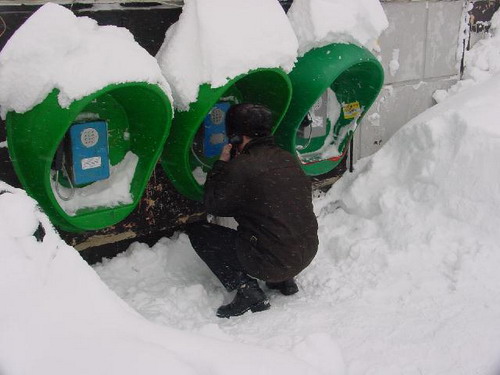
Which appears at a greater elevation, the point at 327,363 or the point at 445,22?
the point at 445,22

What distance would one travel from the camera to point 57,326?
1.58m

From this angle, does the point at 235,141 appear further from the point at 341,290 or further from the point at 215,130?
the point at 341,290

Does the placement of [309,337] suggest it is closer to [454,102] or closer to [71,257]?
[71,257]

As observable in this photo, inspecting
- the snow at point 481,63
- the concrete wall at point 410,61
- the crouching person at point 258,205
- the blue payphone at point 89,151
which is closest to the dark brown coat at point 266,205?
the crouching person at point 258,205

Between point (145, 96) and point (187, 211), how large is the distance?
0.88 m

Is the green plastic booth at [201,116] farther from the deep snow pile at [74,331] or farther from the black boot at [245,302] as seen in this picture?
the deep snow pile at [74,331]

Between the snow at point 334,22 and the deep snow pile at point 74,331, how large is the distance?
2023 mm

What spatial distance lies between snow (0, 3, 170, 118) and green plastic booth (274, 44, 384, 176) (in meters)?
1.15

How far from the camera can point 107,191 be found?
305 centimetres

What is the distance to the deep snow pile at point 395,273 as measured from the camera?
99.8 inches

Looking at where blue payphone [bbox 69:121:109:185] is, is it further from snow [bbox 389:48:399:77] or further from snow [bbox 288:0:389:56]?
snow [bbox 389:48:399:77]

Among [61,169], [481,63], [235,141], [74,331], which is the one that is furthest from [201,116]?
[481,63]

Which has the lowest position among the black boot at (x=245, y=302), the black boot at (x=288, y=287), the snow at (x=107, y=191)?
the black boot at (x=288, y=287)

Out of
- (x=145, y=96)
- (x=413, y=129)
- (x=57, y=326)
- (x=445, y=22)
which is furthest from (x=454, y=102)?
(x=57, y=326)
